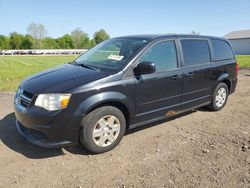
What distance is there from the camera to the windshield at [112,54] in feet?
14.5

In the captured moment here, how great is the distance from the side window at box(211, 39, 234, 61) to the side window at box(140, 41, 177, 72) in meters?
1.62

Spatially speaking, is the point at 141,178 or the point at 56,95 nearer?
the point at 141,178

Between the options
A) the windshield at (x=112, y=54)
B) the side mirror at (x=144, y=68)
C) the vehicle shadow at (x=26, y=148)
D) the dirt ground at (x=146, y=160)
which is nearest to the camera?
the dirt ground at (x=146, y=160)

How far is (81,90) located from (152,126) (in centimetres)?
206

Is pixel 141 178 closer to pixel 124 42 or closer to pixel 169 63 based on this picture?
pixel 169 63

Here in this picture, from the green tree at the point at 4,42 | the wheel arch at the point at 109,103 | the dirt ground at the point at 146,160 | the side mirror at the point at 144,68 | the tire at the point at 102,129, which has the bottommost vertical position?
the dirt ground at the point at 146,160

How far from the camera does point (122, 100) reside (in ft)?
13.7

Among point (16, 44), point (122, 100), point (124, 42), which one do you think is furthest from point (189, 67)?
point (16, 44)

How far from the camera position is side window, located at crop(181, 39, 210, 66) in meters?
5.24

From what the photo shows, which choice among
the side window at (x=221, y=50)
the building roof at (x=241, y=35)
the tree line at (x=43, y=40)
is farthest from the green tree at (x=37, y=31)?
the side window at (x=221, y=50)

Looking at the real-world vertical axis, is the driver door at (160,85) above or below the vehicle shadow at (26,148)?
above

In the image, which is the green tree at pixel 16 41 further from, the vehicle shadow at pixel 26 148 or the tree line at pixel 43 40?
the vehicle shadow at pixel 26 148

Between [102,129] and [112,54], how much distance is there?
148 cm

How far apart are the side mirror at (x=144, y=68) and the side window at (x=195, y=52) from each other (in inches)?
47.4
